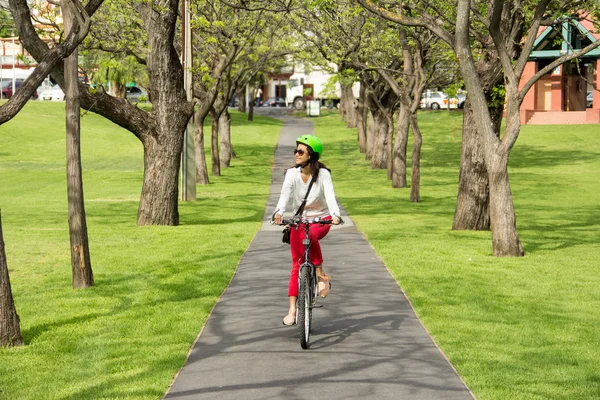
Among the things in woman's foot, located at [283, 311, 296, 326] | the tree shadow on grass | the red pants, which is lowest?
the tree shadow on grass

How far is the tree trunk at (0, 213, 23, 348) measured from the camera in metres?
9.66

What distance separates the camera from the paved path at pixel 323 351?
7.92 metres

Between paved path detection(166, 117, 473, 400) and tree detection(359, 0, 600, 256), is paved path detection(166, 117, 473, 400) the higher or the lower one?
the lower one

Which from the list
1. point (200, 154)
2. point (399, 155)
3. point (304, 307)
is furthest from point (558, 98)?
point (304, 307)

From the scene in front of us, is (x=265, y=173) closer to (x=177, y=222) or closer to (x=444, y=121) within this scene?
(x=177, y=222)

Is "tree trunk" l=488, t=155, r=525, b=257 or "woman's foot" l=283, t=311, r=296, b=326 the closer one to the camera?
"woman's foot" l=283, t=311, r=296, b=326

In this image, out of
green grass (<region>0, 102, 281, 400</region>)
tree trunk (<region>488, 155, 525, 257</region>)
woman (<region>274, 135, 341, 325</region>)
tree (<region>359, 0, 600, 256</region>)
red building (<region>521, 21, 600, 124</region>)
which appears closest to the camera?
green grass (<region>0, 102, 281, 400</region>)

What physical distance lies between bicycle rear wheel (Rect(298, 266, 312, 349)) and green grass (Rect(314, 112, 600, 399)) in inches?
49.2

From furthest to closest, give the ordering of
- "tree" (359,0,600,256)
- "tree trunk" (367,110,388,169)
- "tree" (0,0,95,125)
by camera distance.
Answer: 1. "tree trunk" (367,110,388,169)
2. "tree" (359,0,600,256)
3. "tree" (0,0,95,125)

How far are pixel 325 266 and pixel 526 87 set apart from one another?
4.58 metres

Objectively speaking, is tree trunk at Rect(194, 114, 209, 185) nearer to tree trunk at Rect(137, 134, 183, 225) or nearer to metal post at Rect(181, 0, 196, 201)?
metal post at Rect(181, 0, 196, 201)

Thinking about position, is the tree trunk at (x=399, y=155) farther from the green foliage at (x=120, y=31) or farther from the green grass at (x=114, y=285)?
the green foliage at (x=120, y=31)

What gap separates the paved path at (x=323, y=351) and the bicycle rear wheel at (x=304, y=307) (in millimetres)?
125

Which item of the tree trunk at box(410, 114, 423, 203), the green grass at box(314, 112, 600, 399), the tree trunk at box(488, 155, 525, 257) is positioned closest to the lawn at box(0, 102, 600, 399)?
the green grass at box(314, 112, 600, 399)
